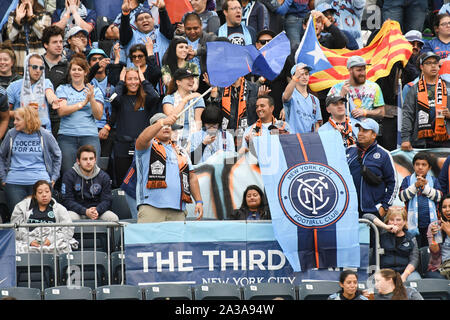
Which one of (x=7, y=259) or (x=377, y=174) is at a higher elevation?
(x=377, y=174)

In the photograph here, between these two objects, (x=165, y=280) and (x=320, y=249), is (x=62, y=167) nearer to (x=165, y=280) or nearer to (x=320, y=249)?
(x=165, y=280)

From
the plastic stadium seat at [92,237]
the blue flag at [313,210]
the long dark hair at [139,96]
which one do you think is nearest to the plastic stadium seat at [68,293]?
the plastic stadium seat at [92,237]

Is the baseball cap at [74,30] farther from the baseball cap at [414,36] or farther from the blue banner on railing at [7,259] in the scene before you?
the blue banner on railing at [7,259]

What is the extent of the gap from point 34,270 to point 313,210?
10.6 ft

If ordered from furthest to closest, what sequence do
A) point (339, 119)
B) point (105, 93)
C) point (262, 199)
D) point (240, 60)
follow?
point (105, 93) → point (339, 119) → point (240, 60) → point (262, 199)

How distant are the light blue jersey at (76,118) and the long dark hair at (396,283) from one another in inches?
189

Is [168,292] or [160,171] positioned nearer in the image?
[168,292]

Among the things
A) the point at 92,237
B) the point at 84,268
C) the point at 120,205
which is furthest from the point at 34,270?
the point at 120,205

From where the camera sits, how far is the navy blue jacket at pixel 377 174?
556 inches

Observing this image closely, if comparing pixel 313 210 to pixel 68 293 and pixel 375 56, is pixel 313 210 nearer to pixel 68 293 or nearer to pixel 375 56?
pixel 68 293

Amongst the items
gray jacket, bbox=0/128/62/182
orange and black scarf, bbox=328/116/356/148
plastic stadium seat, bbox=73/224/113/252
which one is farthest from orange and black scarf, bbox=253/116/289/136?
plastic stadium seat, bbox=73/224/113/252

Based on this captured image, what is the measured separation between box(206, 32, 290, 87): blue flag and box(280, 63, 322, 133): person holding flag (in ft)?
2.15

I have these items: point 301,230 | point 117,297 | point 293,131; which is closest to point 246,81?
point 293,131

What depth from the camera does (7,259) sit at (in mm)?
12922
